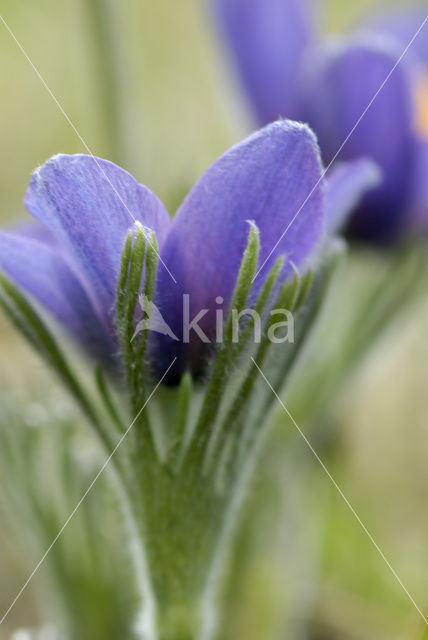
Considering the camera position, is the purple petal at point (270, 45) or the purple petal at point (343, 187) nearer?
the purple petal at point (343, 187)

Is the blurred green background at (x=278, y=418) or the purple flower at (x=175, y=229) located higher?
the purple flower at (x=175, y=229)

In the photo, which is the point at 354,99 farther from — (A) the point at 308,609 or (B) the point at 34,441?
(A) the point at 308,609

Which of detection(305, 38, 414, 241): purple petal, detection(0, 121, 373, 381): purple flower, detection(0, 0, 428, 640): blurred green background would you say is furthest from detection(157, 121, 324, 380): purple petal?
detection(305, 38, 414, 241): purple petal

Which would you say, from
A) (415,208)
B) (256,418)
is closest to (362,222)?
(415,208)

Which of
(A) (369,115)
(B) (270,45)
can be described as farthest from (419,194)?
(B) (270,45)

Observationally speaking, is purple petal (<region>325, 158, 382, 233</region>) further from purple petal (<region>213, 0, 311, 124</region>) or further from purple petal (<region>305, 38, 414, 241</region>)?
purple petal (<region>213, 0, 311, 124</region>)

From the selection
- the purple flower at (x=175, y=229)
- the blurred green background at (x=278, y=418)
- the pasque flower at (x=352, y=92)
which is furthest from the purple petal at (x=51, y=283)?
the pasque flower at (x=352, y=92)

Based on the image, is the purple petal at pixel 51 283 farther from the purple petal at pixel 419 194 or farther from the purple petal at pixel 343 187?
the purple petal at pixel 419 194

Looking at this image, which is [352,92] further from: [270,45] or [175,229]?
[175,229]
